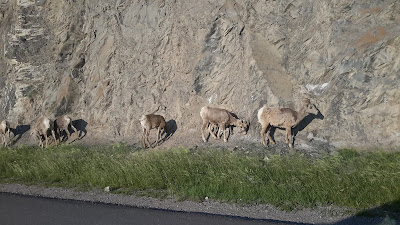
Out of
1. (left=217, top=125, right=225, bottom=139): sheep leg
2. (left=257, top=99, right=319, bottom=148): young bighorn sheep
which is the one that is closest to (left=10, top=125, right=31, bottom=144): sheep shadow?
(left=217, top=125, right=225, bottom=139): sheep leg

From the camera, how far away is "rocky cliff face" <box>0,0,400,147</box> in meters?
16.4

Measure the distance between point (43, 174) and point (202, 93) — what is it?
864 centimetres

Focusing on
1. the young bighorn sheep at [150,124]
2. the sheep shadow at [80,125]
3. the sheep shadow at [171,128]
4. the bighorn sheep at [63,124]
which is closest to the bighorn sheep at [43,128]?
the bighorn sheep at [63,124]

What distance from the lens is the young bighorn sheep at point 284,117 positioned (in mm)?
15898

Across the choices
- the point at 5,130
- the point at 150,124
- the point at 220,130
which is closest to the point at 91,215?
the point at 150,124

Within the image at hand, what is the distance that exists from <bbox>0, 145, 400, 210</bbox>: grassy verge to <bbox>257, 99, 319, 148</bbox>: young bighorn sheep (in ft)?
6.06

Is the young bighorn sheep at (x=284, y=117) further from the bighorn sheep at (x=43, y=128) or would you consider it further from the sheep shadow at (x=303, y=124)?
the bighorn sheep at (x=43, y=128)

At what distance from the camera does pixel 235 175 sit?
11617 mm

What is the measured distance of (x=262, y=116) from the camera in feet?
53.8

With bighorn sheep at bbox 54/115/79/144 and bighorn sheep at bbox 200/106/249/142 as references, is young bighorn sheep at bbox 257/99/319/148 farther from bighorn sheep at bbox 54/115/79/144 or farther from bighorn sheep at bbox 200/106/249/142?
bighorn sheep at bbox 54/115/79/144

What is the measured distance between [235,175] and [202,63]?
9138mm

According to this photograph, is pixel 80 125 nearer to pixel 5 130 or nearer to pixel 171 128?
pixel 5 130

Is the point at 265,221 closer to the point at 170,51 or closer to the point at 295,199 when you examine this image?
the point at 295,199

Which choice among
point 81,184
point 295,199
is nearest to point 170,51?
point 81,184
